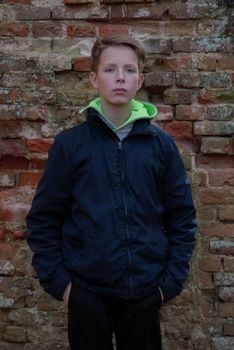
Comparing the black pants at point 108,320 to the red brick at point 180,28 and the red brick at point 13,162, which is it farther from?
the red brick at point 180,28

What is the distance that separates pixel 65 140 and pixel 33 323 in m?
1.28

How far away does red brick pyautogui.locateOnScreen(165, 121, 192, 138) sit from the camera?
9.91ft

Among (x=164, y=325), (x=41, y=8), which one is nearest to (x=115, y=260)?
(x=164, y=325)

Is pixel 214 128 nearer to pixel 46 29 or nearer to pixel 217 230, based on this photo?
pixel 217 230

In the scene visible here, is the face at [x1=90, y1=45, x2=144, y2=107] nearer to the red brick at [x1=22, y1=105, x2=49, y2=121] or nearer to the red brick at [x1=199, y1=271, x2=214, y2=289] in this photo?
the red brick at [x1=22, y1=105, x2=49, y2=121]

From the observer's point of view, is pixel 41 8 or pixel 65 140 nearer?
pixel 65 140

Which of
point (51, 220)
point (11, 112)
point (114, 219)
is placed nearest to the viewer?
point (114, 219)

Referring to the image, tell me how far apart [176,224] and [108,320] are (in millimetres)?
501

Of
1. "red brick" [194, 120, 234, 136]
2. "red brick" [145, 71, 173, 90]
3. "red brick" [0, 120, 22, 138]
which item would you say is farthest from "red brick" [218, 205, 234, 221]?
"red brick" [0, 120, 22, 138]

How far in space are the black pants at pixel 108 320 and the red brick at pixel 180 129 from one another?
105cm

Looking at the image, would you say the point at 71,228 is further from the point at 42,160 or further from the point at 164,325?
the point at 164,325

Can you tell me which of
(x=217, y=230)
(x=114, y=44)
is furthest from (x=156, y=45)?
(x=217, y=230)

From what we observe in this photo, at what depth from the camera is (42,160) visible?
9.95 feet

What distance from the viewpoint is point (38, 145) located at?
302cm
